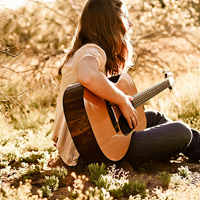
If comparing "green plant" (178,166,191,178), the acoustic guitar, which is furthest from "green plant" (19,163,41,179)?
"green plant" (178,166,191,178)

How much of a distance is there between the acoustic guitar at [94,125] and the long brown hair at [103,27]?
445mm

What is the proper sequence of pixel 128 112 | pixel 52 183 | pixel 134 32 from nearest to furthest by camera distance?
pixel 52 183 < pixel 128 112 < pixel 134 32

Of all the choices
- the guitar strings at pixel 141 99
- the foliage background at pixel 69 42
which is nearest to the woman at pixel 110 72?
the guitar strings at pixel 141 99

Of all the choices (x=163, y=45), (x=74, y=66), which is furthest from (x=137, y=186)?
(x=163, y=45)

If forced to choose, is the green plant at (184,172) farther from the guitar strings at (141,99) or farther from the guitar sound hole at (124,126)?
the guitar strings at (141,99)

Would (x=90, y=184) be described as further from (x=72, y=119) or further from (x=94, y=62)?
(x=94, y=62)

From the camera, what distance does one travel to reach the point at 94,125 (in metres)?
1.88

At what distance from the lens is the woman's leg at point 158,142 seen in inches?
86.6

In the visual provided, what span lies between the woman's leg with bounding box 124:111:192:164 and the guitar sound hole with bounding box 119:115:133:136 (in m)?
0.08

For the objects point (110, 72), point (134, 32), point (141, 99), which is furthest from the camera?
point (134, 32)

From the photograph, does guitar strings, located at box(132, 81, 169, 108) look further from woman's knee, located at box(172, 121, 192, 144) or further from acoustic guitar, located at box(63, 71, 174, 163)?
→ woman's knee, located at box(172, 121, 192, 144)

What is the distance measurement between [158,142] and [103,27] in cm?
105

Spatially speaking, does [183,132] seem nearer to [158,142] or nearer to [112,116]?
[158,142]

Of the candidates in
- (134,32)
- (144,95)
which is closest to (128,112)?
(144,95)
